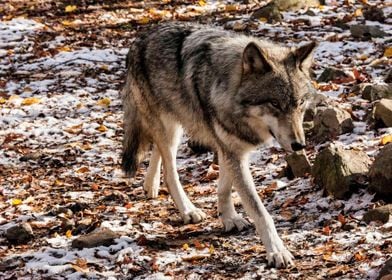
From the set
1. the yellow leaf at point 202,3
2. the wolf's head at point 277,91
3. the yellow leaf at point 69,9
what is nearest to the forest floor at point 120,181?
the yellow leaf at point 69,9

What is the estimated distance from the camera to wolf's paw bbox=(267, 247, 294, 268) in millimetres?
4871

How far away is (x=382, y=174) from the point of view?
559 centimetres

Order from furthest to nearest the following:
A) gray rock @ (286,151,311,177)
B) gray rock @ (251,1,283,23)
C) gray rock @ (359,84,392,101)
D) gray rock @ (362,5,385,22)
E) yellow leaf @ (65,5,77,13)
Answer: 1. yellow leaf @ (65,5,77,13)
2. gray rock @ (251,1,283,23)
3. gray rock @ (362,5,385,22)
4. gray rock @ (359,84,392,101)
5. gray rock @ (286,151,311,177)

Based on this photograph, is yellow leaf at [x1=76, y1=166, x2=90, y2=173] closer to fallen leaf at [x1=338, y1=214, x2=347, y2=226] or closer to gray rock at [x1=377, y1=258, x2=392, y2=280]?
fallen leaf at [x1=338, y1=214, x2=347, y2=226]

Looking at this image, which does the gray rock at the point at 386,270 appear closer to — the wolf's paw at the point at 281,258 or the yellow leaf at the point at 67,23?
the wolf's paw at the point at 281,258

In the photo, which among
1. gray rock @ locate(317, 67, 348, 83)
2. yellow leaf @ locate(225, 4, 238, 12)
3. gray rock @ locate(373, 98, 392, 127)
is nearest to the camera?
gray rock @ locate(373, 98, 392, 127)

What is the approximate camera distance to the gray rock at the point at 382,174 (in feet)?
18.2

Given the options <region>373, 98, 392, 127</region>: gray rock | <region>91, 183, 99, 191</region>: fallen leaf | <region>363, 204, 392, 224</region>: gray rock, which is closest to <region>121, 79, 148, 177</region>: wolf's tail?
<region>91, 183, 99, 191</region>: fallen leaf

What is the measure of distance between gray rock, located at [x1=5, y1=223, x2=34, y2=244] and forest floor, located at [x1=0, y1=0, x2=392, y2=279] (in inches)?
3.6

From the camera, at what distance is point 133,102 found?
685 cm

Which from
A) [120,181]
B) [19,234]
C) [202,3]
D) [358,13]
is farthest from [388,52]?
[19,234]

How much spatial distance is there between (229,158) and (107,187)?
96.9 inches

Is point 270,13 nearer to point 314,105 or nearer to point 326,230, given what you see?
point 314,105

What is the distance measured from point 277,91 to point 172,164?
6.20 feet
